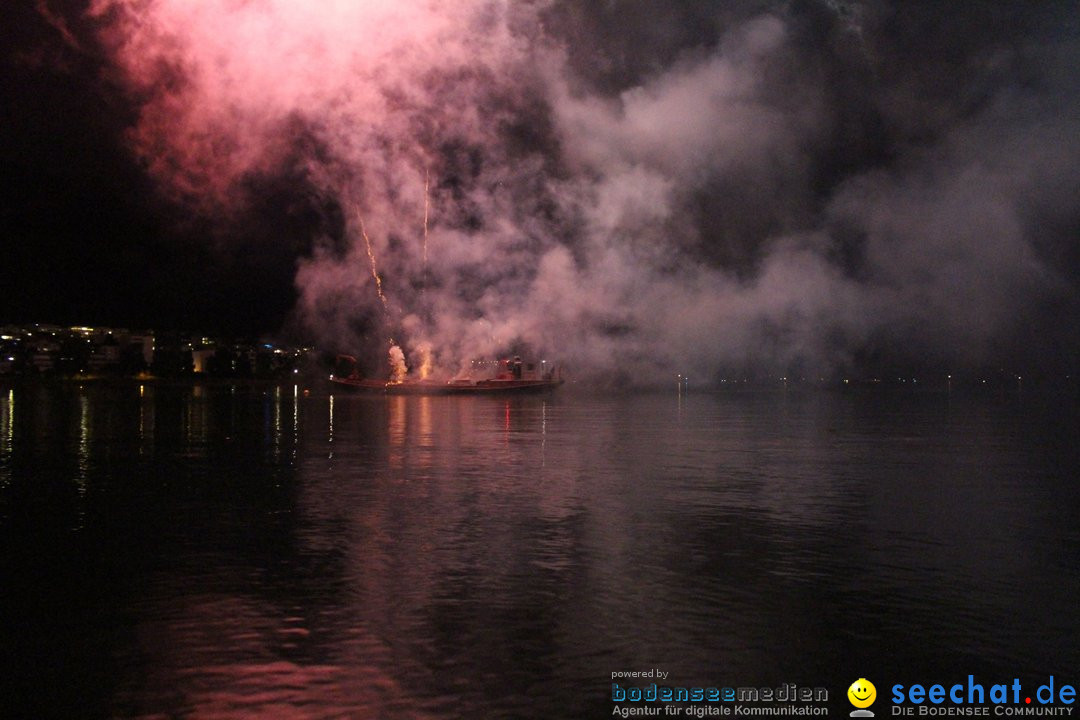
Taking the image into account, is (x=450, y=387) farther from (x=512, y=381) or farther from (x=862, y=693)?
(x=862, y=693)

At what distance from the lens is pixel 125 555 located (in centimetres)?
1482

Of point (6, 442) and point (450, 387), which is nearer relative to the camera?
point (6, 442)

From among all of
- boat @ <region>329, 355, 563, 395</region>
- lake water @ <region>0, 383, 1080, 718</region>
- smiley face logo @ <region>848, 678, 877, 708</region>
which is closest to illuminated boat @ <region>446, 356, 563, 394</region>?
boat @ <region>329, 355, 563, 395</region>

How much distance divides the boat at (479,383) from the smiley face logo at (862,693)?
251 ft

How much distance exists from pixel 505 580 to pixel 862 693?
5118mm

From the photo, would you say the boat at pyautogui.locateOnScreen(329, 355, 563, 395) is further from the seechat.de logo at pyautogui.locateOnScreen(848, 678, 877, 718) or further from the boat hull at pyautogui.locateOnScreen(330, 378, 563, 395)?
the seechat.de logo at pyautogui.locateOnScreen(848, 678, 877, 718)

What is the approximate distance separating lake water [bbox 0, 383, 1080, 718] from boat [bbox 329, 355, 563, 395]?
60.3 m

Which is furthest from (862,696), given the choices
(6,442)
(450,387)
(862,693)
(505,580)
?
(450,387)

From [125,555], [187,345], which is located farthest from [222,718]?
[187,345]

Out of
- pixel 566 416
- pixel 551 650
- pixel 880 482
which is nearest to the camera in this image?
pixel 551 650

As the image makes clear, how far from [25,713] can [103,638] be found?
2.03 meters

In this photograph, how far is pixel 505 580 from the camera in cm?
1324

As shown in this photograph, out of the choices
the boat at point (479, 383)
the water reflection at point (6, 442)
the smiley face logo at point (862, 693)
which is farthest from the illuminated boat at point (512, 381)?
the smiley face logo at point (862, 693)

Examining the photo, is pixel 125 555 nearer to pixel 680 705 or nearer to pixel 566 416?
pixel 680 705
